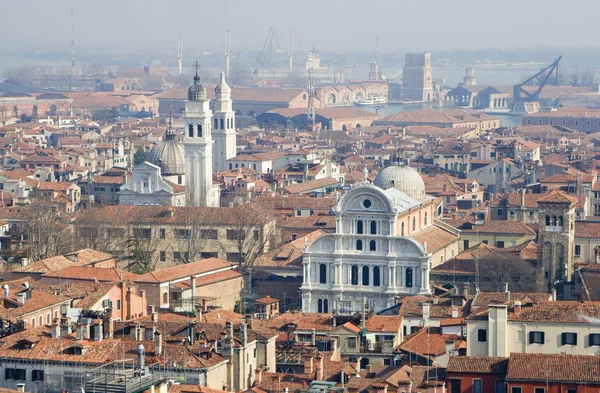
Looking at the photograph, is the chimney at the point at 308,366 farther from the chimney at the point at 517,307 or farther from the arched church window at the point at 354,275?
the arched church window at the point at 354,275

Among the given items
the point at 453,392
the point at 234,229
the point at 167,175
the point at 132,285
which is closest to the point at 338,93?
the point at 167,175

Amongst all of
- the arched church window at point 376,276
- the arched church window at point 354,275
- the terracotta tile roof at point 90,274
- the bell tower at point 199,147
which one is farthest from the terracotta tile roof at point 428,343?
the bell tower at point 199,147

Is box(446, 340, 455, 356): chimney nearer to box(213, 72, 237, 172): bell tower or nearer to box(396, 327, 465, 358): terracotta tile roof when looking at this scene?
box(396, 327, 465, 358): terracotta tile roof

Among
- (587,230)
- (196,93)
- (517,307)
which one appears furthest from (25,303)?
(196,93)

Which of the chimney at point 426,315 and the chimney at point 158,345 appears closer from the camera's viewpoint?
the chimney at point 158,345

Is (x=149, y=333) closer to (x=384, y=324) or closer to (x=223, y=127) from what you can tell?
(x=384, y=324)

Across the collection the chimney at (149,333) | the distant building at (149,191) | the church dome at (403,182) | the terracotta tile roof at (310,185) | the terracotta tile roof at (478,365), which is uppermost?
the terracotta tile roof at (478,365)
